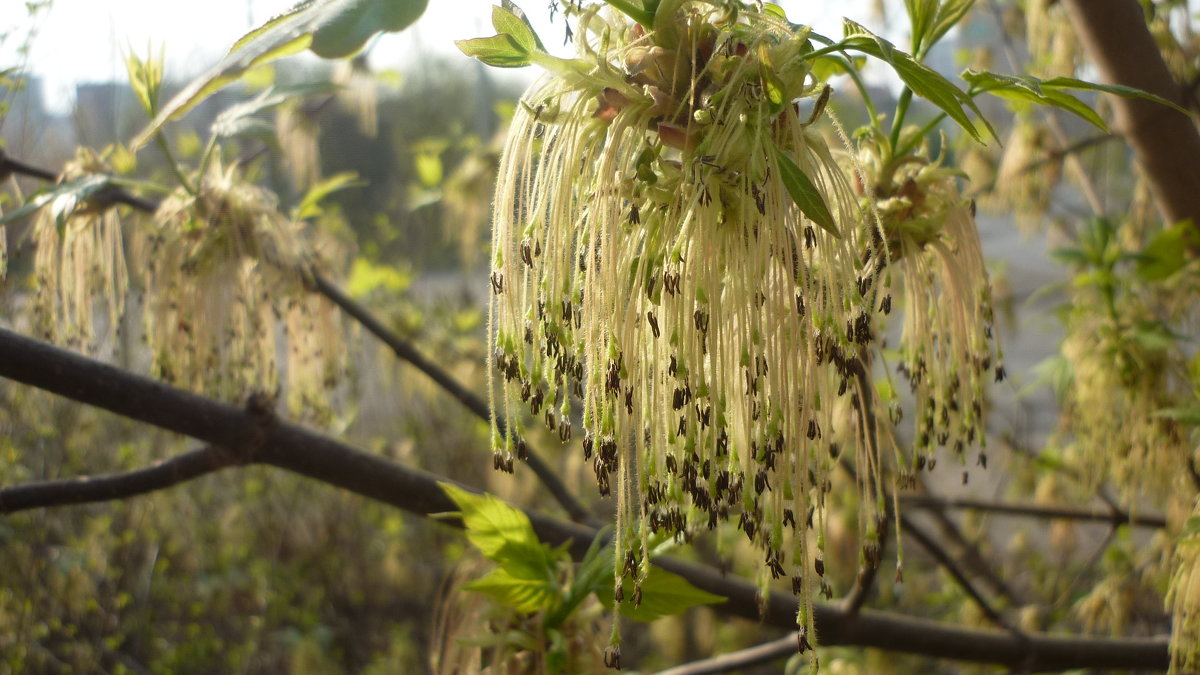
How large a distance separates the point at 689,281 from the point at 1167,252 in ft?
2.94

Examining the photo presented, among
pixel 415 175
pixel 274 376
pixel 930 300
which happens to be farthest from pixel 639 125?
pixel 415 175

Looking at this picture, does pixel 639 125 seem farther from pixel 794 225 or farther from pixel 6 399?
pixel 6 399

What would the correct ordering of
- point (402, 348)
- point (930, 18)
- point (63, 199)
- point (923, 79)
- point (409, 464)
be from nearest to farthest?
1. point (923, 79)
2. point (930, 18)
3. point (63, 199)
4. point (402, 348)
5. point (409, 464)

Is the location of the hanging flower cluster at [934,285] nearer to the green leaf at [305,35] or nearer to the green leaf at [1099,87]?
the green leaf at [1099,87]

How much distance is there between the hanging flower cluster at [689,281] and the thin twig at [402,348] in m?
0.50

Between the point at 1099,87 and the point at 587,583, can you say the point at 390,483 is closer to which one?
the point at 587,583

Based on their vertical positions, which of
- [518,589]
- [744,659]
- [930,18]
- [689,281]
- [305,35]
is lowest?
[744,659]

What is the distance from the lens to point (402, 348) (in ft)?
4.55

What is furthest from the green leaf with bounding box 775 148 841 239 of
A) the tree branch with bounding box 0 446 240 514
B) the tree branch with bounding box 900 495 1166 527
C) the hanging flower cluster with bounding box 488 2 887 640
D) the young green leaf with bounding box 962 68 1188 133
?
the tree branch with bounding box 900 495 1166 527

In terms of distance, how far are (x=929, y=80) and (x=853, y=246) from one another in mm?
133

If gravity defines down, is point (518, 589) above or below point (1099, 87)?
below

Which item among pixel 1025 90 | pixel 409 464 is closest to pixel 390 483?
pixel 1025 90

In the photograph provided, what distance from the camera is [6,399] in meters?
1.64

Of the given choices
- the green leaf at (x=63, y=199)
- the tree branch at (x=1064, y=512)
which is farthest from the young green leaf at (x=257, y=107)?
the tree branch at (x=1064, y=512)
